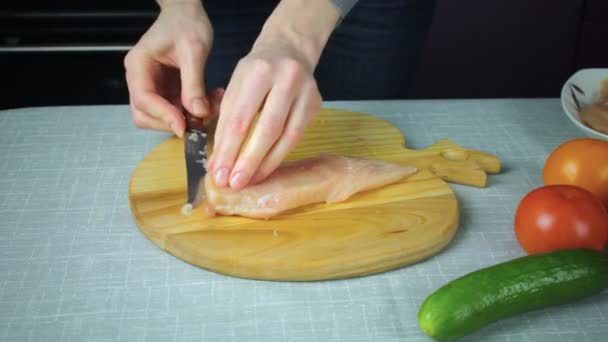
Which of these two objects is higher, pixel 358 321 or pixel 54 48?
pixel 358 321

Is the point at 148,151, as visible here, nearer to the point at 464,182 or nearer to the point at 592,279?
the point at 464,182

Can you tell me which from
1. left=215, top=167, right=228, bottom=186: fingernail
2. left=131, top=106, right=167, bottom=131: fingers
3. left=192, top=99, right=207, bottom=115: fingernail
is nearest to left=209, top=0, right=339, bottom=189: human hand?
left=215, top=167, right=228, bottom=186: fingernail

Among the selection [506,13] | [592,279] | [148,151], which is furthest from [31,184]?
[506,13]

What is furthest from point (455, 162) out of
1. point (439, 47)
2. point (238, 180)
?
point (439, 47)

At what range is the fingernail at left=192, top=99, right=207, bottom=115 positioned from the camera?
1453 mm

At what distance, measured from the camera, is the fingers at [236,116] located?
1306mm

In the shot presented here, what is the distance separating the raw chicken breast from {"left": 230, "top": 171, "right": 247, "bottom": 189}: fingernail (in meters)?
0.01

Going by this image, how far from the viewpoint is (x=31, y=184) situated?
4.96 ft

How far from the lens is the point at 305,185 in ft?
4.46

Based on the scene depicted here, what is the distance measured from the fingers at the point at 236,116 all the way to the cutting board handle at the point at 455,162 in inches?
15.0

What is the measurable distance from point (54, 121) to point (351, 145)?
684 millimetres

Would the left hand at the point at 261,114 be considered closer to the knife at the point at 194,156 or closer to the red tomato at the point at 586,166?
the knife at the point at 194,156

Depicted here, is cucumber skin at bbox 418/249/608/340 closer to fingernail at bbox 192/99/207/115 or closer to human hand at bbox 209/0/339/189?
human hand at bbox 209/0/339/189

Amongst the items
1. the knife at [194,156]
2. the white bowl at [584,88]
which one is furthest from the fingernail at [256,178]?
the white bowl at [584,88]
